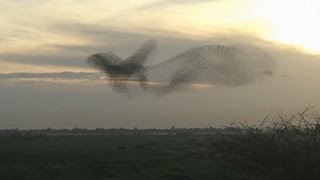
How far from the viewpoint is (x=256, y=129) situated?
28.2m

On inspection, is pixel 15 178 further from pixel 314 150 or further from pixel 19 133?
pixel 19 133

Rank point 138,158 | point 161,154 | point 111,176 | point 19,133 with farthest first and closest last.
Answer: point 19,133 → point 161,154 → point 138,158 → point 111,176

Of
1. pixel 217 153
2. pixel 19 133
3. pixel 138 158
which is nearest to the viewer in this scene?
pixel 217 153

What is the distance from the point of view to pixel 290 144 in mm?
27375

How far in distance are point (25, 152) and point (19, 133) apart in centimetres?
7473

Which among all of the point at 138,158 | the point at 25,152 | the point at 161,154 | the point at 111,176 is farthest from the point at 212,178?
the point at 25,152

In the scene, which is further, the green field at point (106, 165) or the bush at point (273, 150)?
the green field at point (106, 165)

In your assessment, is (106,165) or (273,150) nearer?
(273,150)

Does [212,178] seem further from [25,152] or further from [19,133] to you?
[19,133]

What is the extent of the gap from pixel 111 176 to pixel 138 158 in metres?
21.5

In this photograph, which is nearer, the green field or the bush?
the bush

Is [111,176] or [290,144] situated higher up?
[290,144]

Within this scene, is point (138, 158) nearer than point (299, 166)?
No

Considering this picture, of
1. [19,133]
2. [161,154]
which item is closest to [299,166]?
[161,154]
